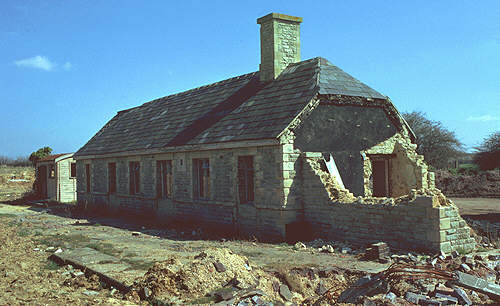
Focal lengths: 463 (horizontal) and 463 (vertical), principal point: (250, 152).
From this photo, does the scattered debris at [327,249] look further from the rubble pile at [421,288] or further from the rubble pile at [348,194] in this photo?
the rubble pile at [421,288]

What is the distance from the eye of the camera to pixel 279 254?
35.6 ft

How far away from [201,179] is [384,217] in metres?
7.41

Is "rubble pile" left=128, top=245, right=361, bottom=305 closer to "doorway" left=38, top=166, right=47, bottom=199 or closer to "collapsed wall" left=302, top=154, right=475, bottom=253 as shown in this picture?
"collapsed wall" left=302, top=154, right=475, bottom=253

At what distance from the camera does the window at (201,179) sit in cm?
1598

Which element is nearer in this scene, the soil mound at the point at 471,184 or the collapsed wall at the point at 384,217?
the collapsed wall at the point at 384,217

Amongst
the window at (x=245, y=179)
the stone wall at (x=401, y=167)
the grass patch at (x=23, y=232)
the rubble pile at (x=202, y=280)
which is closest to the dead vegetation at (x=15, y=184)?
the grass patch at (x=23, y=232)

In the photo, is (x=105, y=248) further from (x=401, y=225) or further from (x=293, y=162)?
(x=401, y=225)

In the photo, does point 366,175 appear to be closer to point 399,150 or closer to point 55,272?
point 399,150

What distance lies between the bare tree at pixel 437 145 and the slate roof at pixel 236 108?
80.3ft

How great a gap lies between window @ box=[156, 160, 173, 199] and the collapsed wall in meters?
7.25

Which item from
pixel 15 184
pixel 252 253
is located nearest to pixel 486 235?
pixel 252 253

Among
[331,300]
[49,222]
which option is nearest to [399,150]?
[331,300]

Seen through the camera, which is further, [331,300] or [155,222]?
[155,222]

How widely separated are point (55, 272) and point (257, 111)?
7.68 meters
